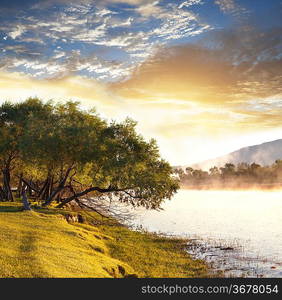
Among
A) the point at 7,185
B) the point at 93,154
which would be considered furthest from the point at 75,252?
the point at 7,185

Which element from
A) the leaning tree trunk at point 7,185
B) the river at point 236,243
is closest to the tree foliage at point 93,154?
the leaning tree trunk at point 7,185

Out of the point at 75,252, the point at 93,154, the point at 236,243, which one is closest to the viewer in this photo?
the point at 75,252

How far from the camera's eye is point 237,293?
60.1 feet

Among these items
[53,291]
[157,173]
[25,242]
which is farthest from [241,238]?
[53,291]

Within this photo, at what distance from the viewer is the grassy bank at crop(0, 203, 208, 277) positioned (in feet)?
71.2

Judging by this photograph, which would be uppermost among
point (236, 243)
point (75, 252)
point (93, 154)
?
point (93, 154)

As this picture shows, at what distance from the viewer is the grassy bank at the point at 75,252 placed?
71.2ft

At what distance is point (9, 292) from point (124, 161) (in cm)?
3372

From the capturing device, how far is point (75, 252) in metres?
26.8

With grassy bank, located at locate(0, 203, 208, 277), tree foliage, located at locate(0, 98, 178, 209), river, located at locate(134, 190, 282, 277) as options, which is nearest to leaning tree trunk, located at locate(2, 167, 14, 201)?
tree foliage, located at locate(0, 98, 178, 209)

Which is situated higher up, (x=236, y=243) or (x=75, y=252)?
(x=75, y=252)

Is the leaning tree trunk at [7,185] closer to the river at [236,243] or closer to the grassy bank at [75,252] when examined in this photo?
the grassy bank at [75,252]

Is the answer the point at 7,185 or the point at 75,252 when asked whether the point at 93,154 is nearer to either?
the point at 7,185

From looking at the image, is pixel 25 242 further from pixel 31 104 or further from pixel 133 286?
pixel 31 104
